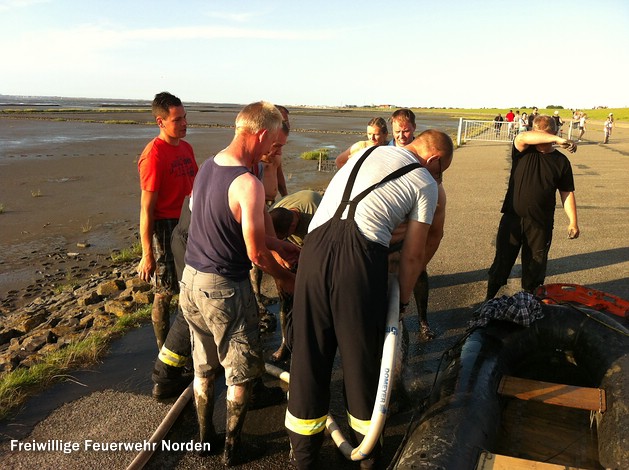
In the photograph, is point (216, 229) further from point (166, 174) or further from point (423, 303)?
point (423, 303)

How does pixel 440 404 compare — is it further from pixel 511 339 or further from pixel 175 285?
pixel 175 285

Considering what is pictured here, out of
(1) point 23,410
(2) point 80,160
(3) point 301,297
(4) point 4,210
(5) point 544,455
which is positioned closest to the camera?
(3) point 301,297

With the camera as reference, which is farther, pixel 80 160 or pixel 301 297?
pixel 80 160

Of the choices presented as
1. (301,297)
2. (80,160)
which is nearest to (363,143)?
(301,297)

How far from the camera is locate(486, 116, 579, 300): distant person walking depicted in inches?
185

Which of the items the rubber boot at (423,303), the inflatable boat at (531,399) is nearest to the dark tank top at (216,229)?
the inflatable boat at (531,399)

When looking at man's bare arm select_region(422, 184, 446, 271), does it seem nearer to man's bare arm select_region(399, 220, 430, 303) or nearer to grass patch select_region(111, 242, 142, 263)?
man's bare arm select_region(399, 220, 430, 303)

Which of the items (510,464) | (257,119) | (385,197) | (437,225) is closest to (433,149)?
(437,225)

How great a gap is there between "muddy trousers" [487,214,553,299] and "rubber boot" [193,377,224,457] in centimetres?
343

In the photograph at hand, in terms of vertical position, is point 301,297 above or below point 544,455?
above

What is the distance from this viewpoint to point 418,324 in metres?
5.02

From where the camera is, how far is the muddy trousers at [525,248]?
4859 millimetres

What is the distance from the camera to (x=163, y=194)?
406 centimetres

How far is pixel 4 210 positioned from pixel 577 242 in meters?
13.3
